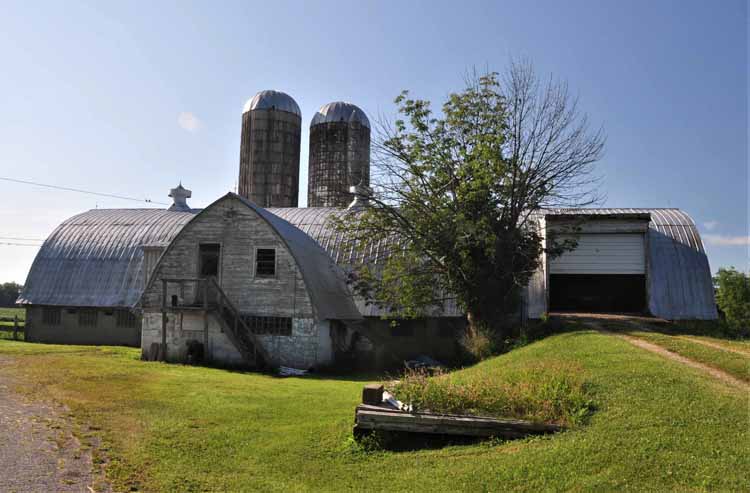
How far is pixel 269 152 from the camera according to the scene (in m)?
46.5

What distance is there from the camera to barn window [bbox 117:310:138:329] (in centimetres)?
3388

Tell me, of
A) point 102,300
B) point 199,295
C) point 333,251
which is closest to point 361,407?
point 199,295

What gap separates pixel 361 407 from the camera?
11398 millimetres

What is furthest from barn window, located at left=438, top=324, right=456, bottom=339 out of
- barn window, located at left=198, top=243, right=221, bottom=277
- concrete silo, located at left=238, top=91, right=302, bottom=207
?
concrete silo, located at left=238, top=91, right=302, bottom=207

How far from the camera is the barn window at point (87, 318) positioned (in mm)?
34656

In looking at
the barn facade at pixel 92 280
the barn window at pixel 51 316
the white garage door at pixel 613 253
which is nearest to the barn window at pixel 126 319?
the barn facade at pixel 92 280

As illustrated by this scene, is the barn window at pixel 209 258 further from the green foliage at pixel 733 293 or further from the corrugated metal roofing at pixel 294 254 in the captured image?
the green foliage at pixel 733 293

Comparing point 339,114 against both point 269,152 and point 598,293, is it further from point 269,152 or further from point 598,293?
point 598,293

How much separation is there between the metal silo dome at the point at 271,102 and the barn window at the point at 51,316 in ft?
66.4

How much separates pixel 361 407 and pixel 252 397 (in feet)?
18.7

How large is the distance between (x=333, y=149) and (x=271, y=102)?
578 cm

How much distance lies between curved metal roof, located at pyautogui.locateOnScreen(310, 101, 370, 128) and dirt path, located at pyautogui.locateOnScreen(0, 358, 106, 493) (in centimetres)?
3627

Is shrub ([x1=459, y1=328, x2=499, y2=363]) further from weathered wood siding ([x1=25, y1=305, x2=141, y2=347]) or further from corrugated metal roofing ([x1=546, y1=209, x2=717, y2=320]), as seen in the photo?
weathered wood siding ([x1=25, y1=305, x2=141, y2=347])

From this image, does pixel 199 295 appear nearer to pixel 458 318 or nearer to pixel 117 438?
pixel 458 318
